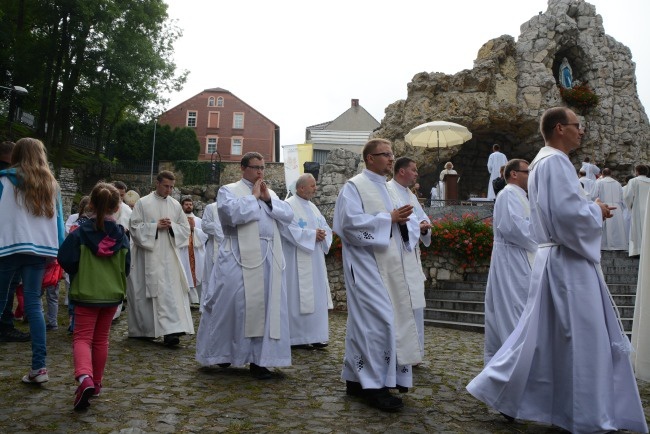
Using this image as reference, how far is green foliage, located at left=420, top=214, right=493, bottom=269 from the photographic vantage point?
12445 mm

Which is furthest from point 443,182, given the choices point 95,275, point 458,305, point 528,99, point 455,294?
point 95,275

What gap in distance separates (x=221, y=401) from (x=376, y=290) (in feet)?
4.94

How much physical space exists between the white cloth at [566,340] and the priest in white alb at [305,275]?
391 centimetres

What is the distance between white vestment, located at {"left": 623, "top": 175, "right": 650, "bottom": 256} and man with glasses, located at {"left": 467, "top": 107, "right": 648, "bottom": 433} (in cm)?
1012

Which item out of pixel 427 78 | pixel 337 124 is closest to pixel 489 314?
pixel 427 78

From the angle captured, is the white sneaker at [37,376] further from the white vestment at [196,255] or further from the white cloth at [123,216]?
the white vestment at [196,255]

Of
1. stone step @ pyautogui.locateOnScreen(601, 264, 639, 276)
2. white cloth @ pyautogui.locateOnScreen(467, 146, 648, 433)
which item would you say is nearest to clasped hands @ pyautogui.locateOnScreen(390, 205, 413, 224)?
white cloth @ pyautogui.locateOnScreen(467, 146, 648, 433)

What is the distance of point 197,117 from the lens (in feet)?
205

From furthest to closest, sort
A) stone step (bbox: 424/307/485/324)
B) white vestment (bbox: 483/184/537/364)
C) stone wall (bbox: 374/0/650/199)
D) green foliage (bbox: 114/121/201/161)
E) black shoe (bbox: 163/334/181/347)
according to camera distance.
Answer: green foliage (bbox: 114/121/201/161) < stone wall (bbox: 374/0/650/199) < stone step (bbox: 424/307/485/324) < black shoe (bbox: 163/334/181/347) < white vestment (bbox: 483/184/537/364)

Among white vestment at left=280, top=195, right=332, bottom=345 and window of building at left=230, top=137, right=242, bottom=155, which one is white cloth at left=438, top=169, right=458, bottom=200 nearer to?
white vestment at left=280, top=195, right=332, bottom=345

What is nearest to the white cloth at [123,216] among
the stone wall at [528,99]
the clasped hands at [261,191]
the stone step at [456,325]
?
the clasped hands at [261,191]

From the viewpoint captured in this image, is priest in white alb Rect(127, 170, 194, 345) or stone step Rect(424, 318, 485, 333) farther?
stone step Rect(424, 318, 485, 333)

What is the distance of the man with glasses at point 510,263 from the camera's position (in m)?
5.99

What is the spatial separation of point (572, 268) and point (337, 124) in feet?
174
